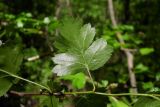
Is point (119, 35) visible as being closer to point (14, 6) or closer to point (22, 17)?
point (22, 17)

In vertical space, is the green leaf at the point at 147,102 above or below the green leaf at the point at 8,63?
below

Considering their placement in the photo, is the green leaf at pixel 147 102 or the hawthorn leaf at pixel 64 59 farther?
the hawthorn leaf at pixel 64 59

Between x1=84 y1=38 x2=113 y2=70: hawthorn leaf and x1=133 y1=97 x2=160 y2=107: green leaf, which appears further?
x1=84 y1=38 x2=113 y2=70: hawthorn leaf

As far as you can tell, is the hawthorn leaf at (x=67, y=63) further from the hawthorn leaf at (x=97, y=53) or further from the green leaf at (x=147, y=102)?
the green leaf at (x=147, y=102)

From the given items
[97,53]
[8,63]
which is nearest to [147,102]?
[97,53]

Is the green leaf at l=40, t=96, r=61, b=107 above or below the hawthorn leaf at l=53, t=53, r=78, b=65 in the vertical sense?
below

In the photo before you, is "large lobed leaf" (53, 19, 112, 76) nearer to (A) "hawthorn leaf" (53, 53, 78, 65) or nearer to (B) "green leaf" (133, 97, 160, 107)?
(A) "hawthorn leaf" (53, 53, 78, 65)

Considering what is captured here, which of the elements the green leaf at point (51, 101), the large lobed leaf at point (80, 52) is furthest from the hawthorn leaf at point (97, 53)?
the green leaf at point (51, 101)

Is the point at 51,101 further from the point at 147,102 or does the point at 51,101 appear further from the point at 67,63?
the point at 147,102

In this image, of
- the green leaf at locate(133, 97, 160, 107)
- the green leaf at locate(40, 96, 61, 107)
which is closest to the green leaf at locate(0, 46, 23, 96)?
the green leaf at locate(40, 96, 61, 107)
